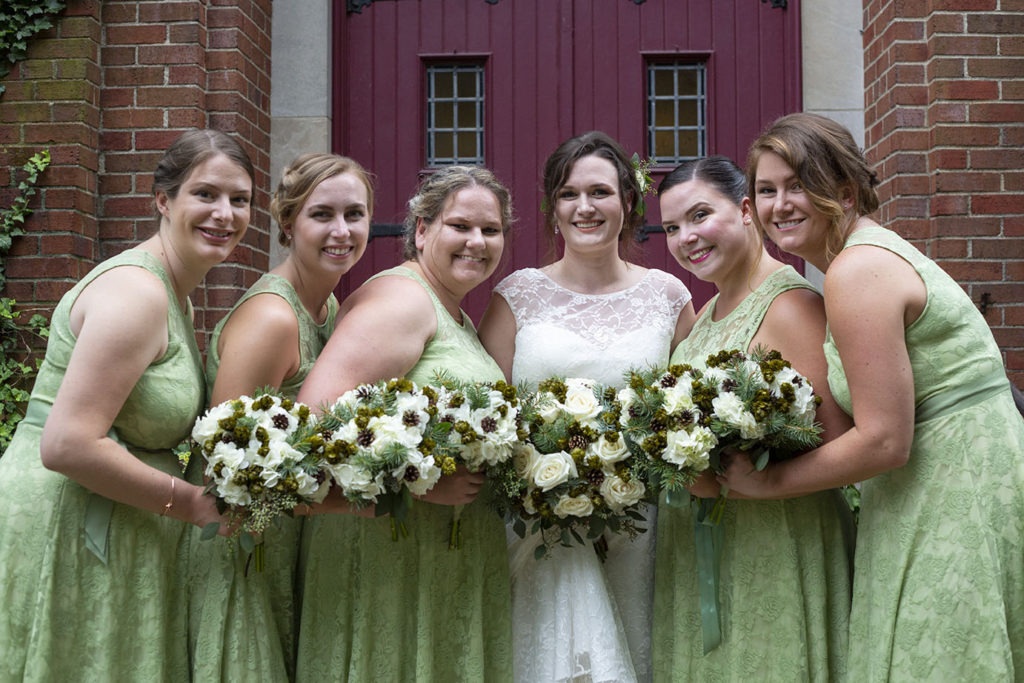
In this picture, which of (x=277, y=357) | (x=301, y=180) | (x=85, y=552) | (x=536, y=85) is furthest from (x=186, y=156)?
(x=536, y=85)

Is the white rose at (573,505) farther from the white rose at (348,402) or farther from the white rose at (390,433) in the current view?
the white rose at (348,402)

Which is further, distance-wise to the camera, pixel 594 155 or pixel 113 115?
pixel 113 115

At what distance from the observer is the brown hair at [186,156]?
284cm

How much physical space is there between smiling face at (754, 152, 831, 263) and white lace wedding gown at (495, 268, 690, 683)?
0.81 meters

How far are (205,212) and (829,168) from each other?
6.17ft

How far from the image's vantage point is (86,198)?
4500 mm

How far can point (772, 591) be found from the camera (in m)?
2.74

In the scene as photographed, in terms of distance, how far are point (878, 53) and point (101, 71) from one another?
13.2 feet

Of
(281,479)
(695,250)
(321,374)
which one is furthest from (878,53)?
(281,479)

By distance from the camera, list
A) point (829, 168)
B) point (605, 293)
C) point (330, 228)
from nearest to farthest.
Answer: point (829, 168), point (330, 228), point (605, 293)

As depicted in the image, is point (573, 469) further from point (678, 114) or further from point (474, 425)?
point (678, 114)

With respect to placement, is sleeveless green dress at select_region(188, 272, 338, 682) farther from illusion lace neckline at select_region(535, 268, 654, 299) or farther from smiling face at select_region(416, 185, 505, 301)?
illusion lace neckline at select_region(535, 268, 654, 299)

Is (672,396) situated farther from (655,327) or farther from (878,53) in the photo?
(878,53)

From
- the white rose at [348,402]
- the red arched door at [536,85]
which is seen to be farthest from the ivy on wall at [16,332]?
the white rose at [348,402]
